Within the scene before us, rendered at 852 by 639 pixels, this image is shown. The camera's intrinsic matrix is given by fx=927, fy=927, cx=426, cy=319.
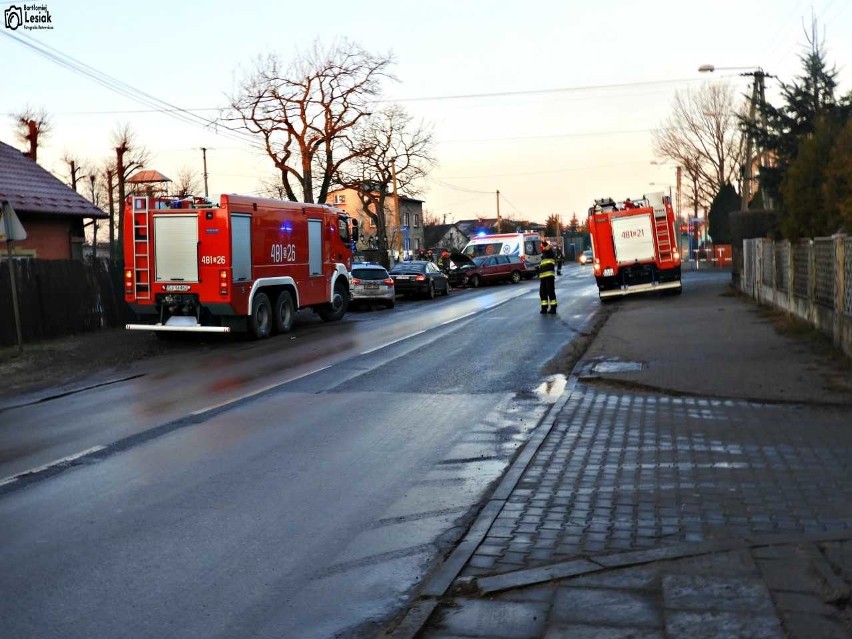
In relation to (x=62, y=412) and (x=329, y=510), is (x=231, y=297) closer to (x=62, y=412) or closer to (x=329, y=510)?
(x=62, y=412)

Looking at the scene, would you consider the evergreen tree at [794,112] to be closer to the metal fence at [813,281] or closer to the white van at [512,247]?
the metal fence at [813,281]

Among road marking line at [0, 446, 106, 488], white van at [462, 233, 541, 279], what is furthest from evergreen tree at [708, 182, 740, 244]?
road marking line at [0, 446, 106, 488]

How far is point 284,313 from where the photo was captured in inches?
830

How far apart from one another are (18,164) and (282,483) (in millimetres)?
24078

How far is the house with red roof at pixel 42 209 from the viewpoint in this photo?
1000 inches

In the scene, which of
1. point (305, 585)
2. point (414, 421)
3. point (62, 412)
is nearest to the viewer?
point (305, 585)

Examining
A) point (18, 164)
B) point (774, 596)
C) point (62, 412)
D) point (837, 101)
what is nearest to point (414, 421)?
point (62, 412)

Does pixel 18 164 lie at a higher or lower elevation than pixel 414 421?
higher

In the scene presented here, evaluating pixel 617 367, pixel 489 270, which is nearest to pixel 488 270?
pixel 489 270

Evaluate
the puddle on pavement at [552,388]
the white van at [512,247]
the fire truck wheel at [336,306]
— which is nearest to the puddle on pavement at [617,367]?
the puddle on pavement at [552,388]

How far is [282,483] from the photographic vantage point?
7.01m

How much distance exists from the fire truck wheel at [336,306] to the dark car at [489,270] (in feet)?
65.9

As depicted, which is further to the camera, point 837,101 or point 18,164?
point 18,164

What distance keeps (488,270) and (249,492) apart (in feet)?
126
